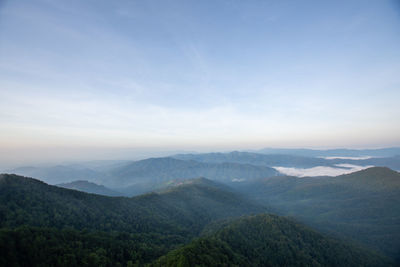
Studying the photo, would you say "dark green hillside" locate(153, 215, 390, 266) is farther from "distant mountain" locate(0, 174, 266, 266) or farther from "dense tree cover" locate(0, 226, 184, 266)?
"distant mountain" locate(0, 174, 266, 266)

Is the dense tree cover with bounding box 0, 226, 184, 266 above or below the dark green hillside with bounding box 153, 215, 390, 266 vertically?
above

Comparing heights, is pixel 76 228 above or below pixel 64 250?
below

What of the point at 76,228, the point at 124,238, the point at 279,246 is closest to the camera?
the point at 124,238

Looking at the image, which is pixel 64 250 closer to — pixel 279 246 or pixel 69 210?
pixel 69 210

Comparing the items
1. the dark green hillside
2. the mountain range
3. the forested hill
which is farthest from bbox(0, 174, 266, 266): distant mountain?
the dark green hillside

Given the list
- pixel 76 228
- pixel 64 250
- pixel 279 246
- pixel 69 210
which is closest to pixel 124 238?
pixel 76 228

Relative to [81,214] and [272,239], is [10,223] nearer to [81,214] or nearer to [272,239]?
[81,214]
